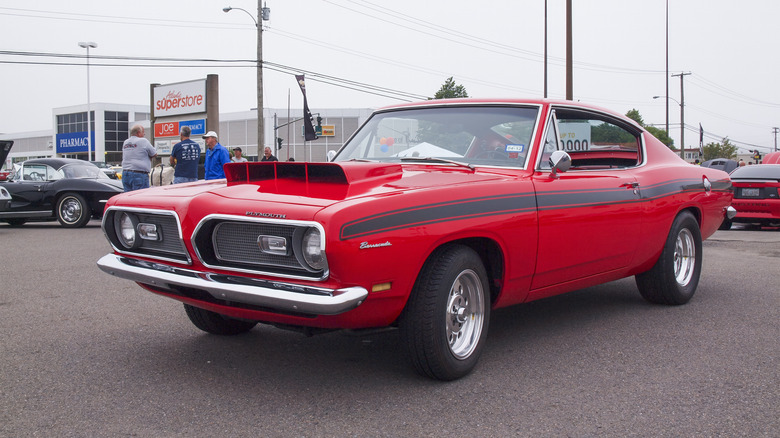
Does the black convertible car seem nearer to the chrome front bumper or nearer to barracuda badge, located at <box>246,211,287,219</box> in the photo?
the chrome front bumper

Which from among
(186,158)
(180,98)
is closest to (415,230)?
(186,158)

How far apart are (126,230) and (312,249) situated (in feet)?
4.55

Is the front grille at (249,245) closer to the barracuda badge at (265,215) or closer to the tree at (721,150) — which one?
the barracuda badge at (265,215)

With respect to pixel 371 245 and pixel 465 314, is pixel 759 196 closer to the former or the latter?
pixel 465 314

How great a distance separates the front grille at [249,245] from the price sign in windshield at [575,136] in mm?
2260

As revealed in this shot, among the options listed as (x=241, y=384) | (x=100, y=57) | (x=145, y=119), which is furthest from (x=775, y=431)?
(x=145, y=119)

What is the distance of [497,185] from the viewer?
3.66 m

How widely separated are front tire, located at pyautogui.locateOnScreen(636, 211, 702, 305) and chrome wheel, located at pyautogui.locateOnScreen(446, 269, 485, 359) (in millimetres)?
2208

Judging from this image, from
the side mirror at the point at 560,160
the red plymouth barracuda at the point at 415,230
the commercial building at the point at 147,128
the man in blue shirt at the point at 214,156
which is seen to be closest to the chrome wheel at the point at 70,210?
the man in blue shirt at the point at 214,156

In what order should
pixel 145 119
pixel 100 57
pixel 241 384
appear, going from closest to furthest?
pixel 241 384 < pixel 100 57 < pixel 145 119

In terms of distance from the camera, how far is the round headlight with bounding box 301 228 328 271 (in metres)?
2.92

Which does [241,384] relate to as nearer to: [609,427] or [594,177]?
[609,427]

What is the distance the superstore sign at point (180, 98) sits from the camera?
24.7 meters

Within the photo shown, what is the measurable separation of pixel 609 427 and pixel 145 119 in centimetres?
8208
